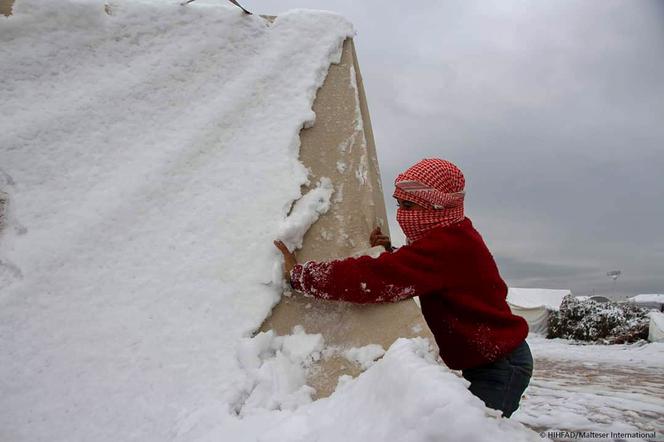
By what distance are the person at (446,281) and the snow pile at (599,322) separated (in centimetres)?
1079

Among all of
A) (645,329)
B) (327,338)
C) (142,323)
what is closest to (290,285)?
(327,338)

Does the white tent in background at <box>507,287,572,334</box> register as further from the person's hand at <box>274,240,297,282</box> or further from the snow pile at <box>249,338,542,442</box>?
the snow pile at <box>249,338,542,442</box>

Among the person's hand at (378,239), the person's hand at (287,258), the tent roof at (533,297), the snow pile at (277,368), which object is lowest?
the tent roof at (533,297)

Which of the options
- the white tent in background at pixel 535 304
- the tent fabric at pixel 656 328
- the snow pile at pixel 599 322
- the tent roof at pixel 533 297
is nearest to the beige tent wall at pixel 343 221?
the tent fabric at pixel 656 328

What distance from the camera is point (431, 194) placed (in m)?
1.64

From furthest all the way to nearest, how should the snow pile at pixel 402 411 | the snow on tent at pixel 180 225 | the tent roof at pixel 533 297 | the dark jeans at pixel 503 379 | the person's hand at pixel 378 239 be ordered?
the tent roof at pixel 533 297 < the person's hand at pixel 378 239 < the dark jeans at pixel 503 379 < the snow on tent at pixel 180 225 < the snow pile at pixel 402 411

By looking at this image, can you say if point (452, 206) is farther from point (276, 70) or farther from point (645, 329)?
point (645, 329)

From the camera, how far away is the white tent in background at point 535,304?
574 inches

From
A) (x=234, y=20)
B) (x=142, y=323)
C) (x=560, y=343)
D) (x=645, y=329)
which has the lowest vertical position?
(x=560, y=343)

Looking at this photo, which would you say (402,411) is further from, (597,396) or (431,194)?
(597,396)

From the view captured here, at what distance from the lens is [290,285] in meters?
1.72

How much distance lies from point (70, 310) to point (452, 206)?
131 centimetres

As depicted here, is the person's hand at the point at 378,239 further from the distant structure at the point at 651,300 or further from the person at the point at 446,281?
the distant structure at the point at 651,300

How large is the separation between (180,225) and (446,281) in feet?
3.22
